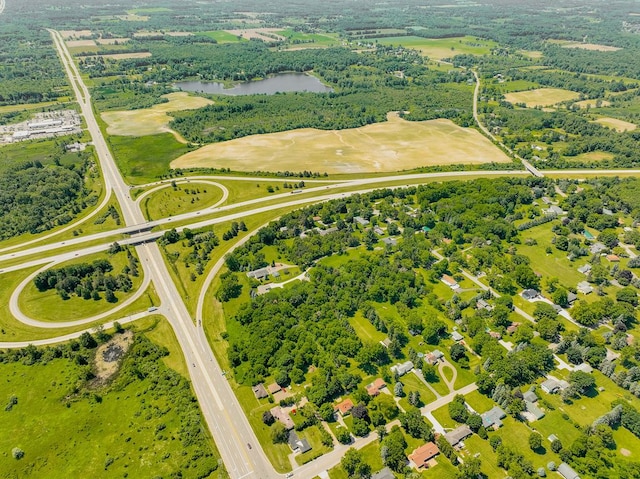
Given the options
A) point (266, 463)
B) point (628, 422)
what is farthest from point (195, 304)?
point (628, 422)

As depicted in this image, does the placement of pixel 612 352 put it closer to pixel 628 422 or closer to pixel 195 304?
pixel 628 422

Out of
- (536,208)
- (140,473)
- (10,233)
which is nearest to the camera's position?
(140,473)

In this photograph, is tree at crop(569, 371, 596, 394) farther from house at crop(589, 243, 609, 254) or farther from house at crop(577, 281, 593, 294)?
house at crop(589, 243, 609, 254)

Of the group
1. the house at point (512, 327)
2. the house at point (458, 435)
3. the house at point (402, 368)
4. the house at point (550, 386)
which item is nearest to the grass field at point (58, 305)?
the house at point (402, 368)

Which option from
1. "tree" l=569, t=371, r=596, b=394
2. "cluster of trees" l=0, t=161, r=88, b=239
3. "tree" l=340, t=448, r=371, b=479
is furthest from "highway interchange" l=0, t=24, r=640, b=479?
"tree" l=569, t=371, r=596, b=394

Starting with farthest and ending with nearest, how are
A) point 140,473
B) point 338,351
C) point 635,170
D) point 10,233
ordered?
point 635,170
point 10,233
point 338,351
point 140,473

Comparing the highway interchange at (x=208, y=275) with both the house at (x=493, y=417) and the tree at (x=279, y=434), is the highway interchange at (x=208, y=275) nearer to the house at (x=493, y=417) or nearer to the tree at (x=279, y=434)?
the tree at (x=279, y=434)
